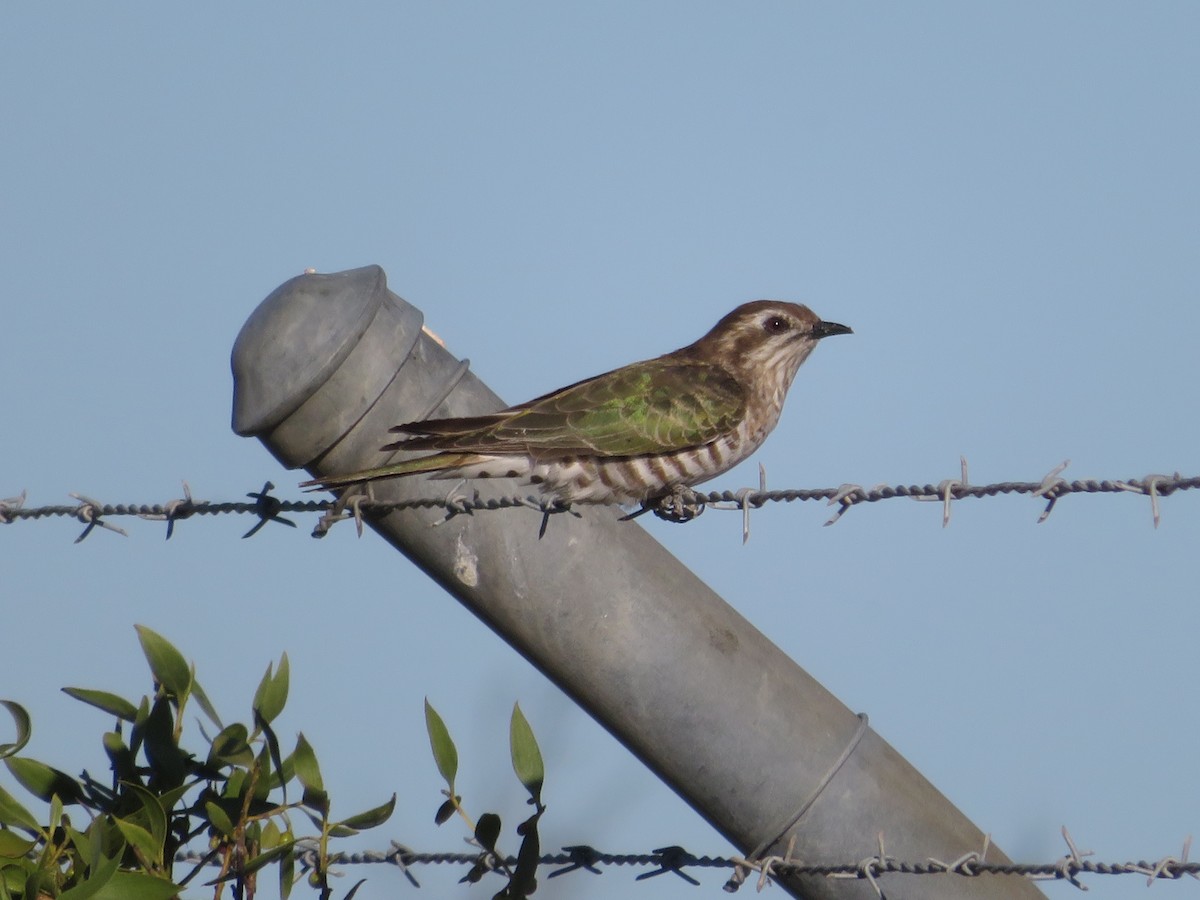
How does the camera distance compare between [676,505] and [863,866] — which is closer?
[863,866]

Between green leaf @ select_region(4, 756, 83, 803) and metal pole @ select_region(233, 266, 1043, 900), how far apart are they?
1002 millimetres

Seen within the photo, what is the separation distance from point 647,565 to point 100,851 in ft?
4.74

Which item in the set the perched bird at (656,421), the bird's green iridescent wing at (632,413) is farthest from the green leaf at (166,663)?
the bird's green iridescent wing at (632,413)

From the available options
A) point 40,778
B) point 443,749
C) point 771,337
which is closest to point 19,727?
point 40,778

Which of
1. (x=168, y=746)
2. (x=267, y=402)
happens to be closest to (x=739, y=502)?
(x=267, y=402)

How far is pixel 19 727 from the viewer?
139 inches

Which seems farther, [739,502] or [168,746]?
[739,502]

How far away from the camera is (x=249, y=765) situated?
3.44m

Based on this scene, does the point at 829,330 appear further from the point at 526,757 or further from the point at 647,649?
the point at 526,757

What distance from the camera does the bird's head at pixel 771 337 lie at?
24.5 ft

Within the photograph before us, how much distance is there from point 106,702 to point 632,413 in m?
3.36

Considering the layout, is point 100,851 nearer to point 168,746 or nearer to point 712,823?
point 168,746

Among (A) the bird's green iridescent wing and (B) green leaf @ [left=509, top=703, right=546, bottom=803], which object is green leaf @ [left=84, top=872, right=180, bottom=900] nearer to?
(B) green leaf @ [left=509, top=703, right=546, bottom=803]

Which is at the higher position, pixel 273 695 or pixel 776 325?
pixel 776 325
